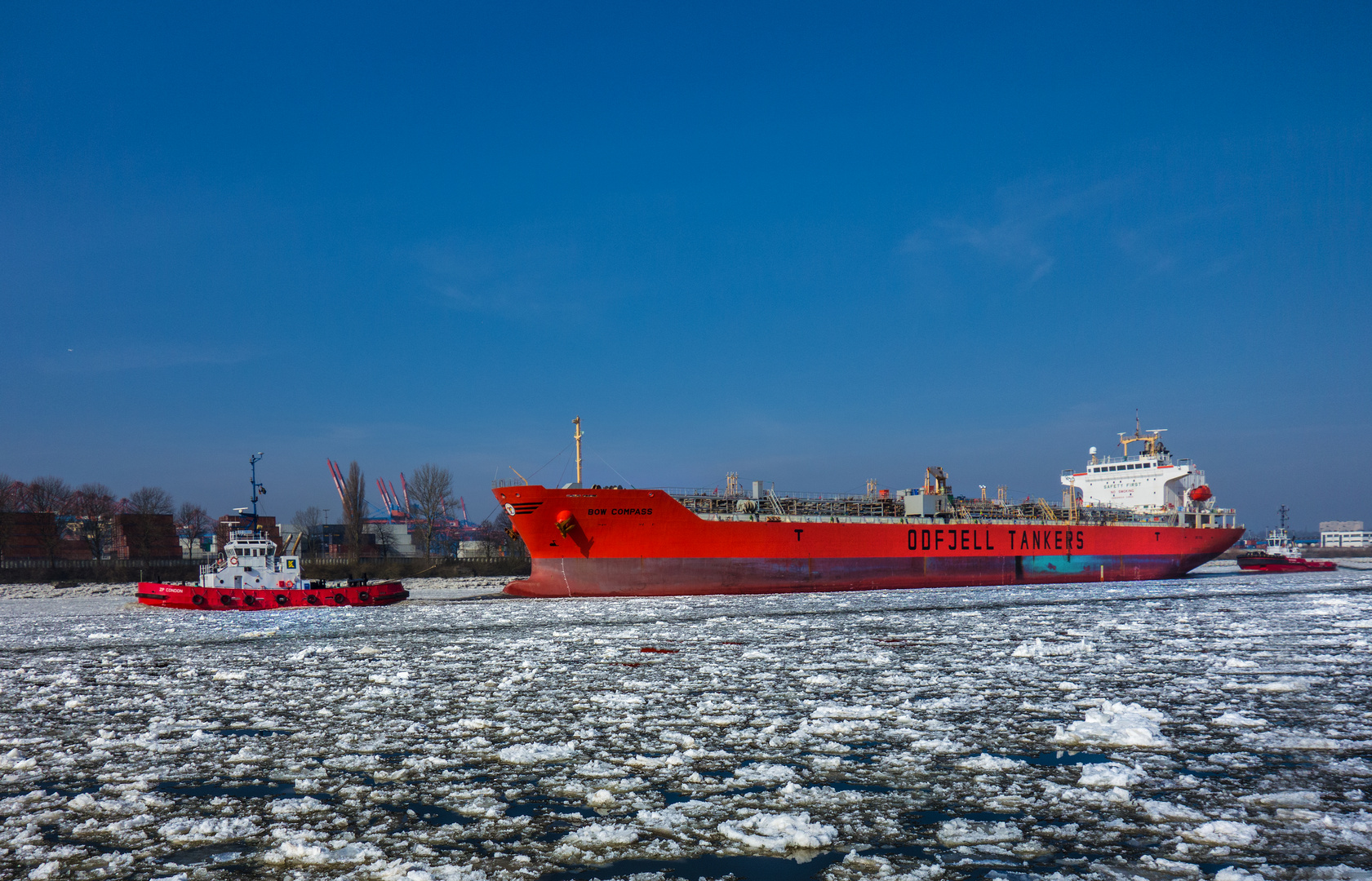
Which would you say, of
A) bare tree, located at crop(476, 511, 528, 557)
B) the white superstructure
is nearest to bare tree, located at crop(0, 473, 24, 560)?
bare tree, located at crop(476, 511, 528, 557)

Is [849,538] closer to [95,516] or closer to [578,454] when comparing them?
[578,454]

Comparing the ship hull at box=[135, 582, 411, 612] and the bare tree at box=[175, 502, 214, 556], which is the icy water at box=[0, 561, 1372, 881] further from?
the bare tree at box=[175, 502, 214, 556]

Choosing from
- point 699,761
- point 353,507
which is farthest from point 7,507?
point 699,761

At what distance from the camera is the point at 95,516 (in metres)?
53.0

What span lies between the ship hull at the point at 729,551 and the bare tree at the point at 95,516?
39.7 meters

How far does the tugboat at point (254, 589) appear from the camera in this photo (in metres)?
23.9

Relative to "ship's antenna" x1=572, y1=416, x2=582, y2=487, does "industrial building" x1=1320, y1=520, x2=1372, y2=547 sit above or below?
below

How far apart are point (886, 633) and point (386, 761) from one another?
10.3 metres

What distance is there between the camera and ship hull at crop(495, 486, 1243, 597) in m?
24.7

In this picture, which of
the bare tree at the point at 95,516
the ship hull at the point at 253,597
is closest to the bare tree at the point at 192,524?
the bare tree at the point at 95,516

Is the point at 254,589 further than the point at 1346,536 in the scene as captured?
No

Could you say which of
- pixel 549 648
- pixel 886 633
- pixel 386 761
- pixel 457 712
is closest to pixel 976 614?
pixel 886 633

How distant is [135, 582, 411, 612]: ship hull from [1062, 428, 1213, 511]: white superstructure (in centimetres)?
3124

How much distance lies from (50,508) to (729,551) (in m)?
55.8
